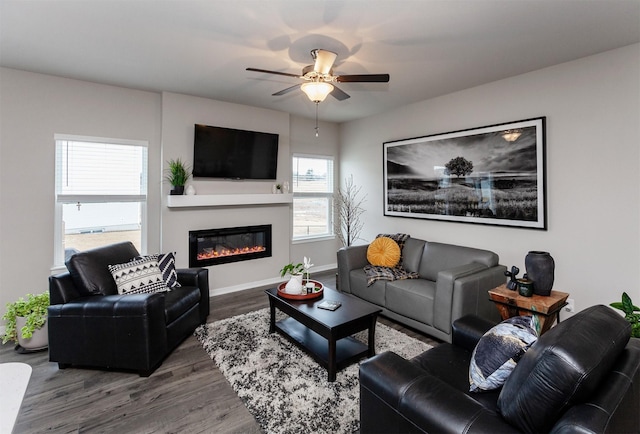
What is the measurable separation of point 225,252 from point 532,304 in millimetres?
3871

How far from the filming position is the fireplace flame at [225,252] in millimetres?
4488

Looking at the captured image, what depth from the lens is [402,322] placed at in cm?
341

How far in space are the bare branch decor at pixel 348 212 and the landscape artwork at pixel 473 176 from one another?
76 centimetres

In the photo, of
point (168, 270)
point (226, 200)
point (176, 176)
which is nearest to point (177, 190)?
point (176, 176)

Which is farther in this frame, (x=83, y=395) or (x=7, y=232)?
(x=7, y=232)

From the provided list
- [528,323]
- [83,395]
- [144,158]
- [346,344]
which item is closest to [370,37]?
[528,323]

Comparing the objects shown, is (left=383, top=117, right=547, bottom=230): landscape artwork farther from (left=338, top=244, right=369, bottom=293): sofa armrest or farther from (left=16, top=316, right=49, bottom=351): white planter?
(left=16, top=316, right=49, bottom=351): white planter

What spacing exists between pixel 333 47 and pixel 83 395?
3.47 meters

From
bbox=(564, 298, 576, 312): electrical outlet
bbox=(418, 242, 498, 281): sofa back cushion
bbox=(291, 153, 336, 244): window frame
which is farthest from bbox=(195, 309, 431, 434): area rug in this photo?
bbox=(291, 153, 336, 244): window frame

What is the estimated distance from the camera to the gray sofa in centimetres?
291

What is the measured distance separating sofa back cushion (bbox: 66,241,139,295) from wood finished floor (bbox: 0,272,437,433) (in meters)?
0.67

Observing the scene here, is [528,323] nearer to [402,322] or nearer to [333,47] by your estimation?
[402,322]

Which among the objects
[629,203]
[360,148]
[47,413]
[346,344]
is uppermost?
[360,148]

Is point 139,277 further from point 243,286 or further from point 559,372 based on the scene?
point 559,372
